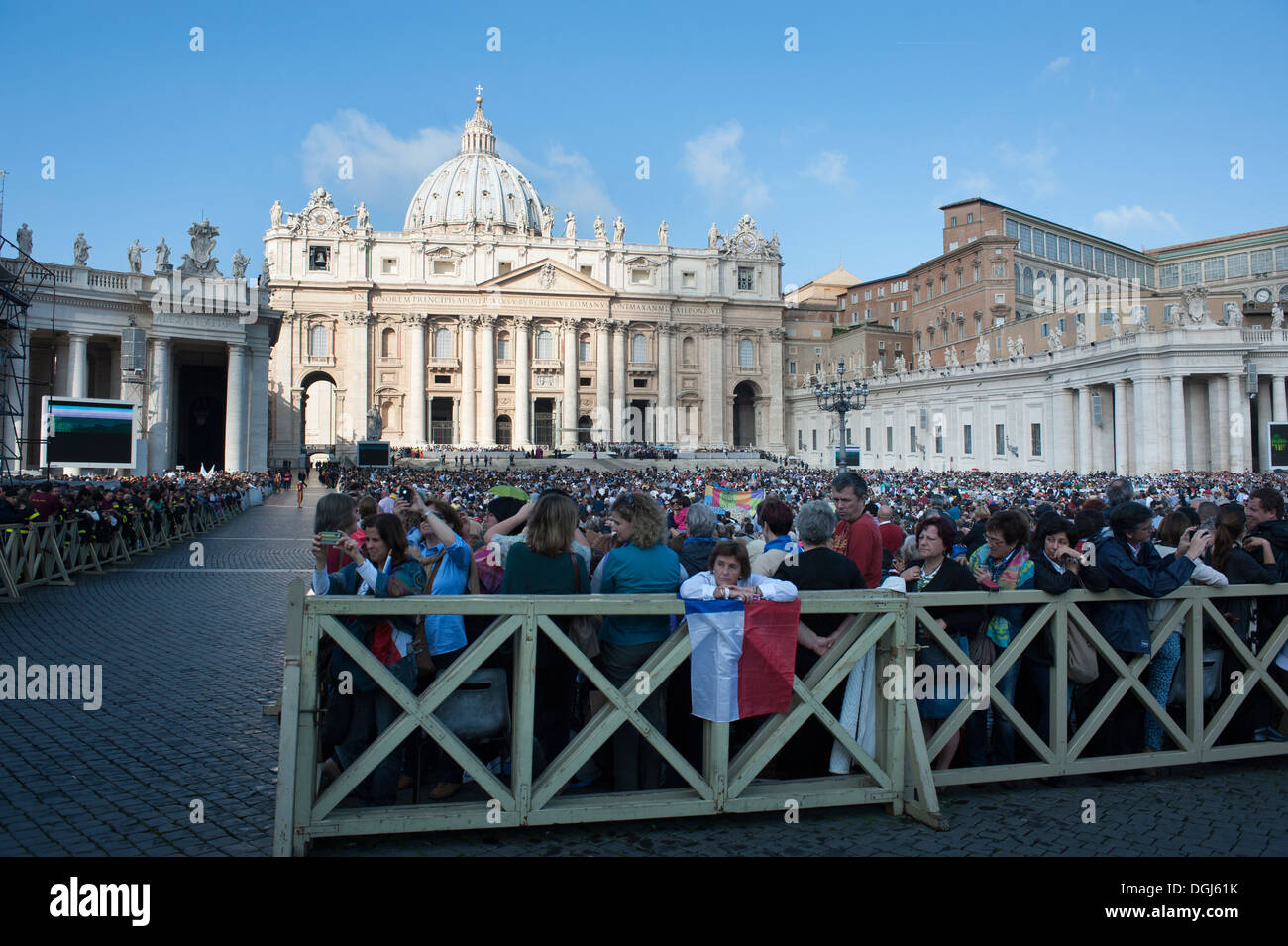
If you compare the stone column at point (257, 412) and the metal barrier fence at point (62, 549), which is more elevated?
the stone column at point (257, 412)

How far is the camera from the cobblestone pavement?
4.01m

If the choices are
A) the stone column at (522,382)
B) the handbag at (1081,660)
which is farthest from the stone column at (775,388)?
the handbag at (1081,660)

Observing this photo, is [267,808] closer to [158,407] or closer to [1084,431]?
[158,407]

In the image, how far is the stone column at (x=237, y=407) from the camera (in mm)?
33219

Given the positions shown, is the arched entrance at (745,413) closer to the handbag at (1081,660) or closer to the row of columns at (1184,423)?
the row of columns at (1184,423)

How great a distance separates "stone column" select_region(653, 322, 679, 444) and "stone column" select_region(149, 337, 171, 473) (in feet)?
150

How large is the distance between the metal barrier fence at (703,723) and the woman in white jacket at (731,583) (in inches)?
5.8

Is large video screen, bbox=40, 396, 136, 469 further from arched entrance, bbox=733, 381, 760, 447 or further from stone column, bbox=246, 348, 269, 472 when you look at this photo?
arched entrance, bbox=733, 381, 760, 447

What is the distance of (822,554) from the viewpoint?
15.3 ft

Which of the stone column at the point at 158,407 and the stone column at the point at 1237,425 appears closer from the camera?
the stone column at the point at 158,407

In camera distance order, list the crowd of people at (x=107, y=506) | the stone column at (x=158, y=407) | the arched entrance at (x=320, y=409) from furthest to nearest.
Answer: the arched entrance at (x=320, y=409) < the stone column at (x=158, y=407) < the crowd of people at (x=107, y=506)

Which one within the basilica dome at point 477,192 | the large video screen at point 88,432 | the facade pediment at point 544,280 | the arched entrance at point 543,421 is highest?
the basilica dome at point 477,192
